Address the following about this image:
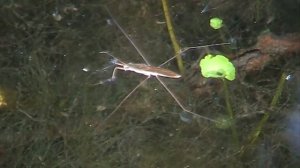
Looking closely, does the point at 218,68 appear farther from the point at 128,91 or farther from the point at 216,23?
the point at 128,91

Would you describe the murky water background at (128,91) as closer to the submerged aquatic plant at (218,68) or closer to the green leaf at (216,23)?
the green leaf at (216,23)

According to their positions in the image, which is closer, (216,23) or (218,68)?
(218,68)

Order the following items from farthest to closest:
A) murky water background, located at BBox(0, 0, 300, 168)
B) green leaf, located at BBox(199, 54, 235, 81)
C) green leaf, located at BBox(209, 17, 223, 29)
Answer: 1. green leaf, located at BBox(209, 17, 223, 29)
2. murky water background, located at BBox(0, 0, 300, 168)
3. green leaf, located at BBox(199, 54, 235, 81)

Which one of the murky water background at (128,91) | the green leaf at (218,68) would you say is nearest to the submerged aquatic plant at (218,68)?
the green leaf at (218,68)

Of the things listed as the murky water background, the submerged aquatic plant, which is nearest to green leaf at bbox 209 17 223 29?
the murky water background

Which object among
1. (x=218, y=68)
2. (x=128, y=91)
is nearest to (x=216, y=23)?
(x=218, y=68)

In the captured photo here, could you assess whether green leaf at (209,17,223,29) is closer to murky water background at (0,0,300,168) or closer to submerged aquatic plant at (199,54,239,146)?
murky water background at (0,0,300,168)

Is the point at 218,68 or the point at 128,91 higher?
the point at 218,68

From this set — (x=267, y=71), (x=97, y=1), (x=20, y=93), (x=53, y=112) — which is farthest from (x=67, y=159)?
(x=267, y=71)
